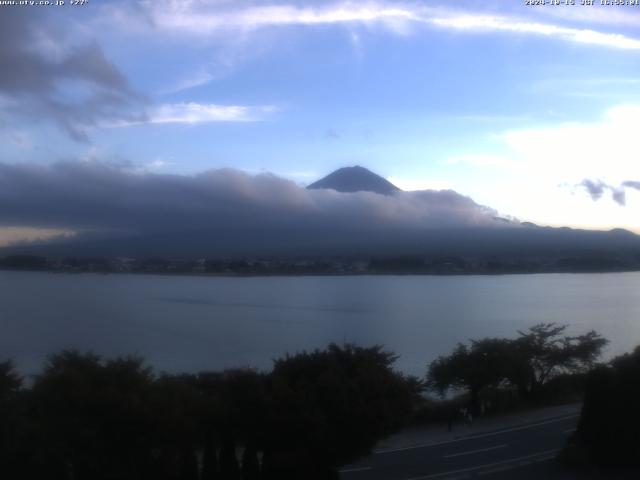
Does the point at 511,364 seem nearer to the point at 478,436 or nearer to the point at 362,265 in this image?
the point at 478,436

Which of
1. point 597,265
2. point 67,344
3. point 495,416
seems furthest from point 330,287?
point 495,416

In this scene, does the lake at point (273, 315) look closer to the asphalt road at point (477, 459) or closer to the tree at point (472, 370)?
the tree at point (472, 370)

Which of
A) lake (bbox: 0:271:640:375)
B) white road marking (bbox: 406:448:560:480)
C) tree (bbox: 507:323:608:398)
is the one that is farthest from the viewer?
lake (bbox: 0:271:640:375)

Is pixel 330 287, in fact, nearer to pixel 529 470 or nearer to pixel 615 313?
pixel 615 313

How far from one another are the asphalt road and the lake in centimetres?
414

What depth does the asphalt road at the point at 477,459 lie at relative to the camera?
35.1 feet

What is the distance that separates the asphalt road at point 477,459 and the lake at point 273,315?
4138mm

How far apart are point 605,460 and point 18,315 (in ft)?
89.8

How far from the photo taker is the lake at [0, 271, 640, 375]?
24.7m

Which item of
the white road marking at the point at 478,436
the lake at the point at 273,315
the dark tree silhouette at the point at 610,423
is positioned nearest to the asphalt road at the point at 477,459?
the white road marking at the point at 478,436

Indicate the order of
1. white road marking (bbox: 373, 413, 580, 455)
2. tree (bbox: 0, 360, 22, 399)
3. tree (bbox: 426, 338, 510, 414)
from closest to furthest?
tree (bbox: 0, 360, 22, 399) < white road marking (bbox: 373, 413, 580, 455) < tree (bbox: 426, 338, 510, 414)

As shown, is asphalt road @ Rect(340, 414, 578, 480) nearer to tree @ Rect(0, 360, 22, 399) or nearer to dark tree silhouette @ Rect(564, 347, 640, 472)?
dark tree silhouette @ Rect(564, 347, 640, 472)

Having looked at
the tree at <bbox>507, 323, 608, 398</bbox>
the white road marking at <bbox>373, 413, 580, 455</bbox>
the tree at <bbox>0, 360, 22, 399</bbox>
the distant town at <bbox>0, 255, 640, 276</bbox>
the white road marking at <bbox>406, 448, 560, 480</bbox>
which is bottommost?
the white road marking at <bbox>373, 413, 580, 455</bbox>

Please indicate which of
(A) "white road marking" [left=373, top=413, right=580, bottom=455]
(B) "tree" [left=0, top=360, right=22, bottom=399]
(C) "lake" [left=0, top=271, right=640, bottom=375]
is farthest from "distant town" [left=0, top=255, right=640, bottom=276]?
(A) "white road marking" [left=373, top=413, right=580, bottom=455]
